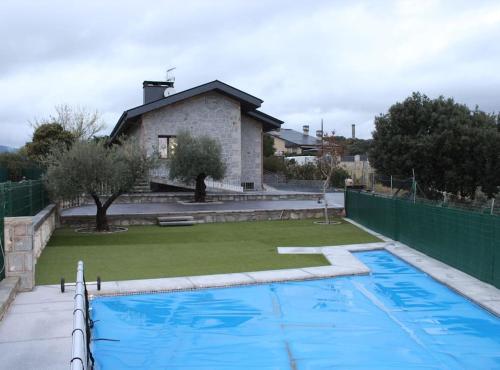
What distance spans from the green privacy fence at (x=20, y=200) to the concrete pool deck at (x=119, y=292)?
58.0 inches

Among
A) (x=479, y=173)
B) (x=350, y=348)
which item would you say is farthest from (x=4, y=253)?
(x=479, y=173)

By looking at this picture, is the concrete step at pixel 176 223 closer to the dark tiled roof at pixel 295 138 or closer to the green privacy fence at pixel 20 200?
the green privacy fence at pixel 20 200

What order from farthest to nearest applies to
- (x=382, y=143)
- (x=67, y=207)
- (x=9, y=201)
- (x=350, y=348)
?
(x=382, y=143) < (x=67, y=207) < (x=9, y=201) < (x=350, y=348)

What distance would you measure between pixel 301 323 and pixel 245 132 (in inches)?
953

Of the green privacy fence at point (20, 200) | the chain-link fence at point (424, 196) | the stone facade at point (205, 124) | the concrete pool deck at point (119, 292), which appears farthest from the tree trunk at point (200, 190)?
the concrete pool deck at point (119, 292)

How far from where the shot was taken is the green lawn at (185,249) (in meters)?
10.7

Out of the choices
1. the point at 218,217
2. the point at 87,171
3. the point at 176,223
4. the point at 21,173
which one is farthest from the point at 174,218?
the point at 21,173

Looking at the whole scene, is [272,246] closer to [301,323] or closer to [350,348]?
[301,323]

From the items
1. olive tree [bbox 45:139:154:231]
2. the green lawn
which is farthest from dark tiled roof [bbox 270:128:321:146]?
olive tree [bbox 45:139:154:231]

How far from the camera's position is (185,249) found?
13422 millimetres

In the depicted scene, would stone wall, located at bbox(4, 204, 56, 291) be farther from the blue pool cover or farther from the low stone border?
the blue pool cover

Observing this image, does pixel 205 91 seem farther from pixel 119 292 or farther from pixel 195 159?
pixel 119 292

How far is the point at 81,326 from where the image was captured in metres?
3.88

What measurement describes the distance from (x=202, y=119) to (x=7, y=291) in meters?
21.8
